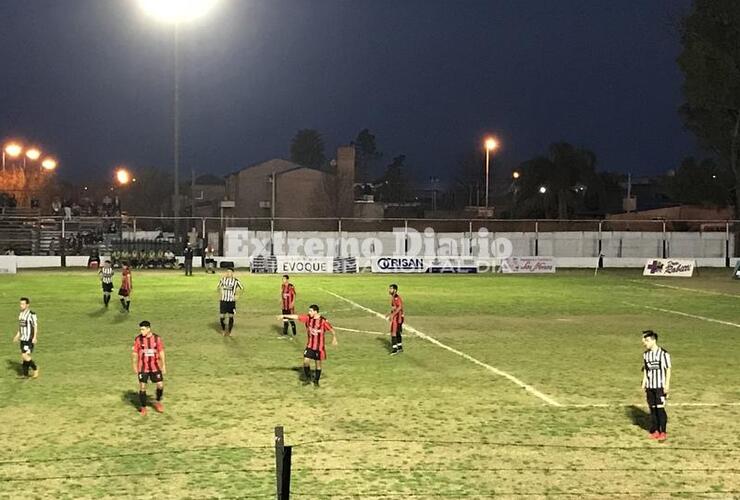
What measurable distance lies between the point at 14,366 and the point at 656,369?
13765 millimetres

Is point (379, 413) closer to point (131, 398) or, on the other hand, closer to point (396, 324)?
point (131, 398)

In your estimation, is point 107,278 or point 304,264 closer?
point 107,278

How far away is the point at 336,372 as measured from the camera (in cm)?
1791

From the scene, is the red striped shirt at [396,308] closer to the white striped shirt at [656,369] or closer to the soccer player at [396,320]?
the soccer player at [396,320]

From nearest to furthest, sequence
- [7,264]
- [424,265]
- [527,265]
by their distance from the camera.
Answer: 1. [7,264]
2. [424,265]
3. [527,265]

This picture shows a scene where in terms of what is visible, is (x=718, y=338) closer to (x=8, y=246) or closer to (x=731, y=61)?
(x=731, y=61)

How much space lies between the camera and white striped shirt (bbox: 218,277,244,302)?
74.4 feet

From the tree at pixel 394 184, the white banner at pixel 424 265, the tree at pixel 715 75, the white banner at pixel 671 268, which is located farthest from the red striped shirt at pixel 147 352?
the tree at pixel 394 184

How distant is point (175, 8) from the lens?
41.0m

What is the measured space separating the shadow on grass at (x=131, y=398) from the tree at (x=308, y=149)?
411 feet

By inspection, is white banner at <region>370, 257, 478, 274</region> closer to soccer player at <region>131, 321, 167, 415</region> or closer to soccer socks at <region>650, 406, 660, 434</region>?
soccer player at <region>131, 321, 167, 415</region>

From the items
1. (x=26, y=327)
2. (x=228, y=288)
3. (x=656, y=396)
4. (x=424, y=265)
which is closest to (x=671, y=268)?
(x=424, y=265)

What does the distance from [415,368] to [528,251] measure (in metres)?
41.5

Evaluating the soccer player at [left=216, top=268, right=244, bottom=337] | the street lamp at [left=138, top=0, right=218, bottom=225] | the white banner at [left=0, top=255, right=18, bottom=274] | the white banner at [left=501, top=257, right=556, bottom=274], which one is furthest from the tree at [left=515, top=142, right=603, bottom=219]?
the soccer player at [left=216, top=268, right=244, bottom=337]
